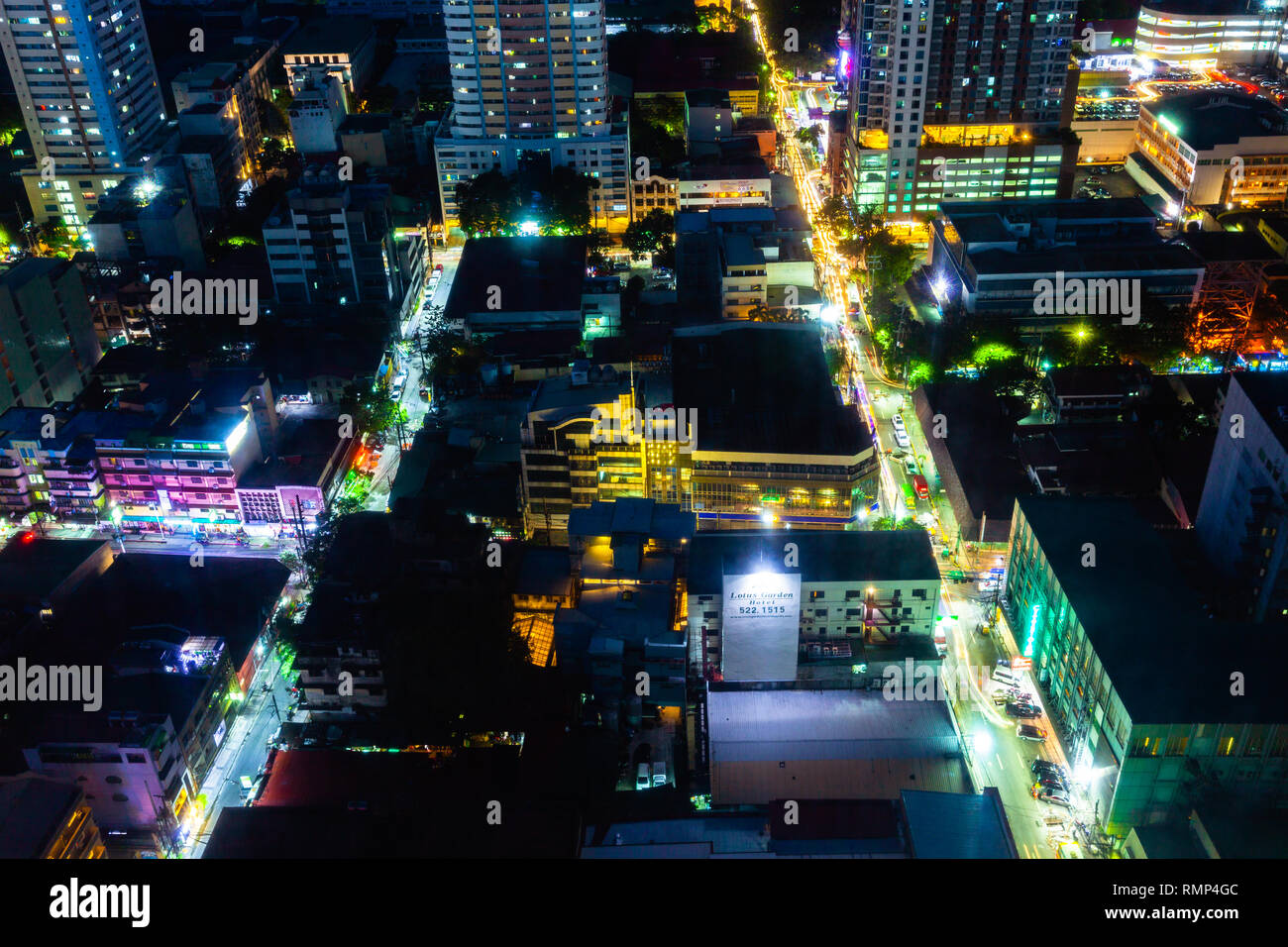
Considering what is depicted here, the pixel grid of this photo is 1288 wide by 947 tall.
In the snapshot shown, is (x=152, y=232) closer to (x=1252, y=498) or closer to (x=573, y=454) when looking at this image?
(x=573, y=454)

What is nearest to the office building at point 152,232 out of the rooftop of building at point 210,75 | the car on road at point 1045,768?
the rooftop of building at point 210,75

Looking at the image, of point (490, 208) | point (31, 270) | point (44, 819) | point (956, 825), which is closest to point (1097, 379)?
point (956, 825)

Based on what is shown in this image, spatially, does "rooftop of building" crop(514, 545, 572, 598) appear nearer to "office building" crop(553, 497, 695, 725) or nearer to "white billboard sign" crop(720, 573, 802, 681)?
"office building" crop(553, 497, 695, 725)

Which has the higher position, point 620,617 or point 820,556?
point 820,556

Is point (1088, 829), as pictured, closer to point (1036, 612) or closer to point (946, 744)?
point (946, 744)

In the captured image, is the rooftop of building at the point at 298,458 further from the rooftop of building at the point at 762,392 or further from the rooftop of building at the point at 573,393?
the rooftop of building at the point at 762,392
